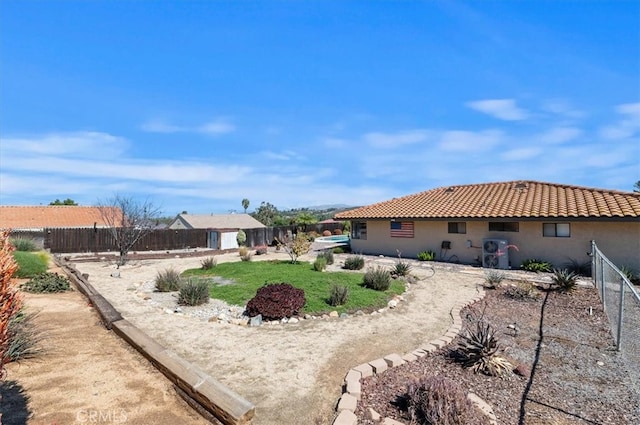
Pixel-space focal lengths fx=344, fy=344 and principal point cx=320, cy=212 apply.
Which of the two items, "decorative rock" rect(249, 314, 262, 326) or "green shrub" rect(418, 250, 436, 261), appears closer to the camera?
"decorative rock" rect(249, 314, 262, 326)

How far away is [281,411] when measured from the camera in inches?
154

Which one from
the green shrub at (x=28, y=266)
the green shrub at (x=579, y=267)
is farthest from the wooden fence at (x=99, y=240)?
the green shrub at (x=579, y=267)

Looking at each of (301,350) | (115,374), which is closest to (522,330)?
(301,350)

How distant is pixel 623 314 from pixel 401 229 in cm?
1361

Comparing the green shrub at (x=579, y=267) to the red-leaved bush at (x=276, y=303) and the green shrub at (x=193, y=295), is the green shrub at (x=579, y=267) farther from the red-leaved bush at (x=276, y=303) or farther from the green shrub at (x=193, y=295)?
the green shrub at (x=193, y=295)

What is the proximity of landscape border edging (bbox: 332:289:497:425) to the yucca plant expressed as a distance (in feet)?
2.13

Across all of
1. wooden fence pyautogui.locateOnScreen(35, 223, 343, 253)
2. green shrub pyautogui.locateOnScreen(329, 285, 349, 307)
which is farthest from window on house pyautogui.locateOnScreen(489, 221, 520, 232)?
wooden fence pyautogui.locateOnScreen(35, 223, 343, 253)

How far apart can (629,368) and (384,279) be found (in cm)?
579

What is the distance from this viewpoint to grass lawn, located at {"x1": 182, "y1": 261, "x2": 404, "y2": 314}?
28.4 ft

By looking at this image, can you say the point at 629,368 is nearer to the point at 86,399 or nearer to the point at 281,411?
the point at 281,411

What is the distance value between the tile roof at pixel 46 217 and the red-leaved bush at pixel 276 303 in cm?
3237

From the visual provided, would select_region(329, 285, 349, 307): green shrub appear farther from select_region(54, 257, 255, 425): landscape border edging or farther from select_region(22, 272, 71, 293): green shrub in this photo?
select_region(22, 272, 71, 293): green shrub

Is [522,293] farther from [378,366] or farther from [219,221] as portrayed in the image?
[219,221]

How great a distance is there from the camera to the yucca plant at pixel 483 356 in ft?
16.6
